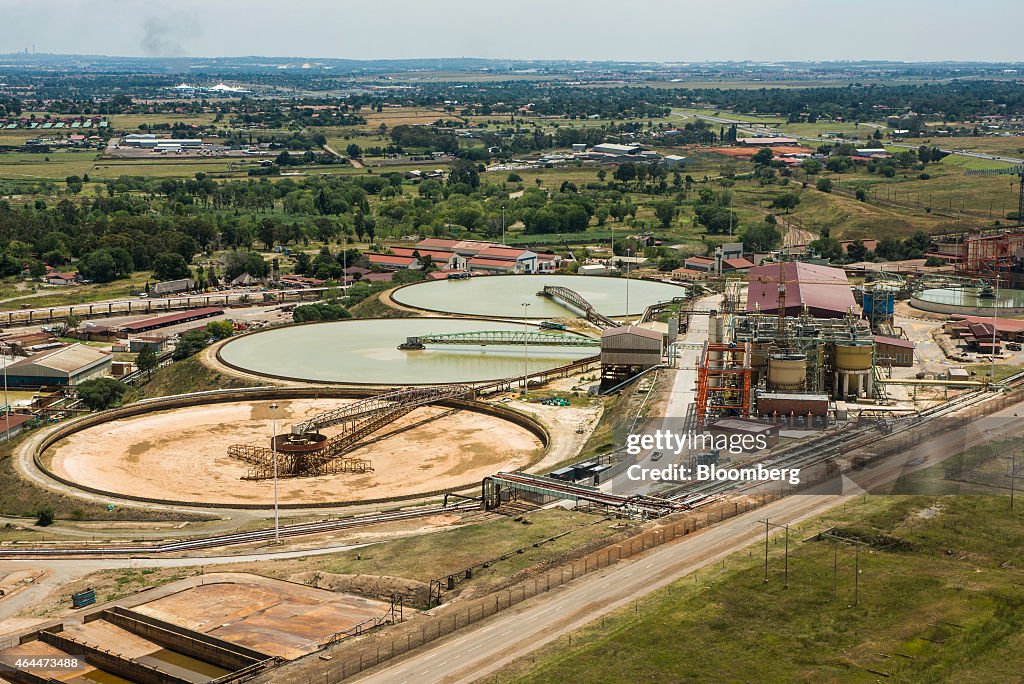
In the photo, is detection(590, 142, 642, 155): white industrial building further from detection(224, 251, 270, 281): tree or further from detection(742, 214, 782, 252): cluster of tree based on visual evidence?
detection(224, 251, 270, 281): tree

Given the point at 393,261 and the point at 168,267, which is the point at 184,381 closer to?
the point at 168,267

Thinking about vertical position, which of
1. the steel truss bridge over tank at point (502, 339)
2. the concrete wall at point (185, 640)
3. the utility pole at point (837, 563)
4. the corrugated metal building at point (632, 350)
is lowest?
the steel truss bridge over tank at point (502, 339)

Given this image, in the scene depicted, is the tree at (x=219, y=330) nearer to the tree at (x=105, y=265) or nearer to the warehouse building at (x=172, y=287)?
the warehouse building at (x=172, y=287)

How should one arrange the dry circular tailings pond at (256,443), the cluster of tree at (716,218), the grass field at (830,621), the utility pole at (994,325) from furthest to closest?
1. the cluster of tree at (716,218)
2. the utility pole at (994,325)
3. the dry circular tailings pond at (256,443)
4. the grass field at (830,621)

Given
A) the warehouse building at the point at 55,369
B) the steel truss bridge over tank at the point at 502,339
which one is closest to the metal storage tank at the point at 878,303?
the steel truss bridge over tank at the point at 502,339

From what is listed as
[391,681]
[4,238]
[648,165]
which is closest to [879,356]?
[391,681]
